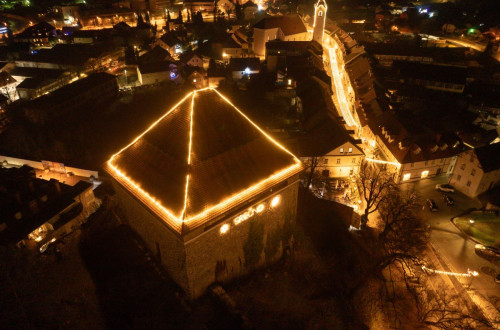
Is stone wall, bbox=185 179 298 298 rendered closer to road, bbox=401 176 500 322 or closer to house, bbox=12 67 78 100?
road, bbox=401 176 500 322

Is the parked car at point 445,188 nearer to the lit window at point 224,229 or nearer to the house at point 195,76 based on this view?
the lit window at point 224,229

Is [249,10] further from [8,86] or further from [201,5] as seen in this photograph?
[8,86]

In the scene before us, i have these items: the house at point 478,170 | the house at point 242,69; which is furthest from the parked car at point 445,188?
the house at point 242,69

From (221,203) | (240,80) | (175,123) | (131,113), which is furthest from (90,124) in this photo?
(221,203)

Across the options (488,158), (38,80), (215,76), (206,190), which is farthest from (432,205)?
(38,80)

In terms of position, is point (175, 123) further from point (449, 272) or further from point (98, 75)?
point (98, 75)

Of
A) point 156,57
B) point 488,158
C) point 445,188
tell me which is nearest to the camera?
point 488,158

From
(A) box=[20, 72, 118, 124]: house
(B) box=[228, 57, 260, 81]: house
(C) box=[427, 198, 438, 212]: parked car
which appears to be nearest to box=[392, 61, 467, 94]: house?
(B) box=[228, 57, 260, 81]: house
